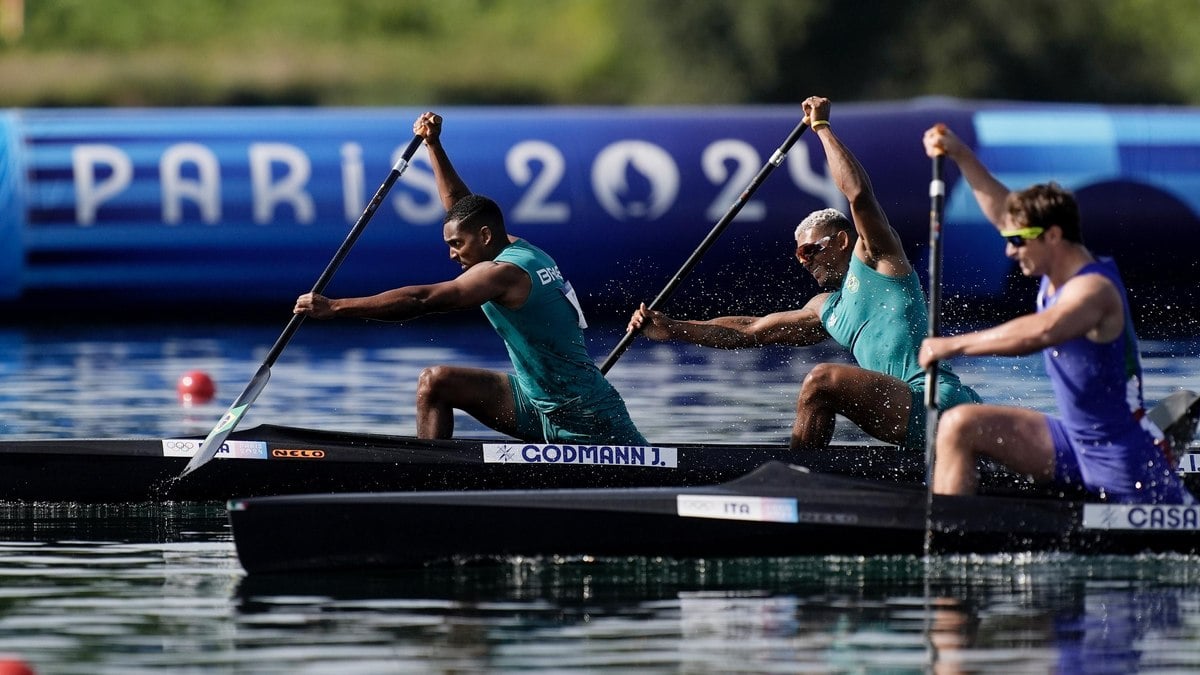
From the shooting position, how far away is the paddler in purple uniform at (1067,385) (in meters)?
8.57

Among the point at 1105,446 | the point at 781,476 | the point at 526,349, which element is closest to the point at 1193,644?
the point at 1105,446

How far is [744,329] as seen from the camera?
37.7ft

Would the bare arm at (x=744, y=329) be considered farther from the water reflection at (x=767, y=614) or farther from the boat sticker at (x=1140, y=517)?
the boat sticker at (x=1140, y=517)

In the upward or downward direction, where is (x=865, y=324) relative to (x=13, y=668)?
upward

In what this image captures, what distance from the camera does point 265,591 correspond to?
8.76 meters

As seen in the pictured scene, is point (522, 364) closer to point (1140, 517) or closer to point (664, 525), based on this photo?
point (664, 525)

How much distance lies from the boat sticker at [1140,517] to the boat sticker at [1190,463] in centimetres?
205

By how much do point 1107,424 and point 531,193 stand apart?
1350cm

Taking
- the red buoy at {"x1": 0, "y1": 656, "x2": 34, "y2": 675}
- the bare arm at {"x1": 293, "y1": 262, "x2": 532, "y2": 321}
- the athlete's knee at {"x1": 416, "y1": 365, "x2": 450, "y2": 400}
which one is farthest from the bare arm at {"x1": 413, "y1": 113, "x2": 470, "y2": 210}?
the red buoy at {"x1": 0, "y1": 656, "x2": 34, "y2": 675}

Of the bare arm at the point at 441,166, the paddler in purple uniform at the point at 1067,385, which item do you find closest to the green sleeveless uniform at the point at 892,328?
the paddler in purple uniform at the point at 1067,385

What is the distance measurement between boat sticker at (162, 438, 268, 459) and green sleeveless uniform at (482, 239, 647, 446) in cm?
127

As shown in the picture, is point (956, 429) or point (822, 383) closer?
point (956, 429)

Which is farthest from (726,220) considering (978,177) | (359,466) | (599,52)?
(599,52)

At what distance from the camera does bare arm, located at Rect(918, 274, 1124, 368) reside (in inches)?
335
